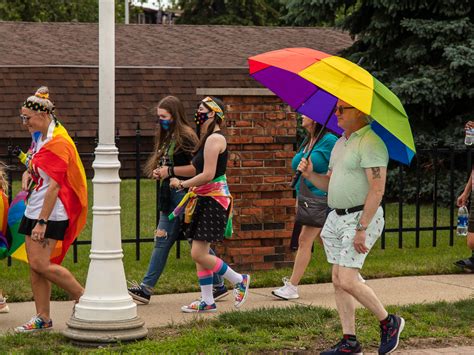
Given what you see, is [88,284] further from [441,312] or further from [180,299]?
[441,312]

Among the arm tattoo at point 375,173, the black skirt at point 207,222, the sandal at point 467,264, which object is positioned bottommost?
the sandal at point 467,264

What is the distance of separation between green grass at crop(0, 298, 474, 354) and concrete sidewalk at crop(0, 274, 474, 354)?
17.0 inches

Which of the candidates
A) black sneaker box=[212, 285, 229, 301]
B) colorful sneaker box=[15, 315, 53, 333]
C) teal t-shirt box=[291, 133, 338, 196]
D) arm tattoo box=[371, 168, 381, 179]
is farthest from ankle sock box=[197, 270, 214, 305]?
arm tattoo box=[371, 168, 381, 179]

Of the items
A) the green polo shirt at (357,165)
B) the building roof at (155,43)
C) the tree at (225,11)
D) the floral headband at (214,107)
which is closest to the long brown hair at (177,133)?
the floral headband at (214,107)

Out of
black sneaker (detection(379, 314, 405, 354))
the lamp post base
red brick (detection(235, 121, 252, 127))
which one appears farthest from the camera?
red brick (detection(235, 121, 252, 127))

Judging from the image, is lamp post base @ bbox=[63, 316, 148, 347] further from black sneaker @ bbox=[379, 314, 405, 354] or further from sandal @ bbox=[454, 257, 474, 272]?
sandal @ bbox=[454, 257, 474, 272]

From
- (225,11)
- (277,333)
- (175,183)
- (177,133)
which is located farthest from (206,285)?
(225,11)

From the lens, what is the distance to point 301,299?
9.19 m

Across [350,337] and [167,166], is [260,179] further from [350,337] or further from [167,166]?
[350,337]

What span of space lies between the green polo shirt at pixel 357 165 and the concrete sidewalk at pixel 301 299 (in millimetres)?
1905

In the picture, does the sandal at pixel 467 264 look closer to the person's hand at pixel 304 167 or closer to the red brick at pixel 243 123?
the red brick at pixel 243 123

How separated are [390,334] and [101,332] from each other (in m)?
1.98

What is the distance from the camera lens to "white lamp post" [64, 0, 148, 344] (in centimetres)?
730

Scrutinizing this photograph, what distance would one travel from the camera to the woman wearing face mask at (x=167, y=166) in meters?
8.62
